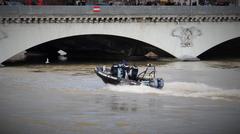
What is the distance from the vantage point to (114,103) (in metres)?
47.8

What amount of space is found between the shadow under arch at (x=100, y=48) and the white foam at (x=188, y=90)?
60.1 ft

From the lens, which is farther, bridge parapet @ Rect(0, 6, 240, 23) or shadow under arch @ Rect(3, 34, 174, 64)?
shadow under arch @ Rect(3, 34, 174, 64)

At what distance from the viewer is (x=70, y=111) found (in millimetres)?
45406

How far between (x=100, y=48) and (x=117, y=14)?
39.9 ft

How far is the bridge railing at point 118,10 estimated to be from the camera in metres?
62.7

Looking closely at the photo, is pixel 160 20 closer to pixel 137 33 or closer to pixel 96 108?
pixel 137 33

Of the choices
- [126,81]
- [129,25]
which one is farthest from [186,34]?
[126,81]

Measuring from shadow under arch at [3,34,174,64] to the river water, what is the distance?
11.4 meters

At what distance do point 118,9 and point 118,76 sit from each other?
516 inches

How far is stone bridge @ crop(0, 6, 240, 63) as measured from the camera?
63.2 meters

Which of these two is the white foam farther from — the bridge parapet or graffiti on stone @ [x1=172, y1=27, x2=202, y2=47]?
graffiti on stone @ [x1=172, y1=27, x2=202, y2=47]

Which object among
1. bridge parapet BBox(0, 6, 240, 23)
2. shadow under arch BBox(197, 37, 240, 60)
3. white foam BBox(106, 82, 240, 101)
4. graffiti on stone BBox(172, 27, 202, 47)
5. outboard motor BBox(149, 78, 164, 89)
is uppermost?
bridge parapet BBox(0, 6, 240, 23)

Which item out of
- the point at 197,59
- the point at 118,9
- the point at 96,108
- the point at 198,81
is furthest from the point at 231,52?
the point at 96,108

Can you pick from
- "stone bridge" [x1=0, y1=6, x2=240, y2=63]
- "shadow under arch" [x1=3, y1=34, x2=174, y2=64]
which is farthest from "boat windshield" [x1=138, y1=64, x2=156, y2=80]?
"shadow under arch" [x1=3, y1=34, x2=174, y2=64]
